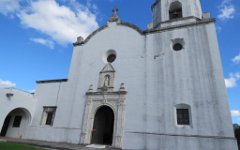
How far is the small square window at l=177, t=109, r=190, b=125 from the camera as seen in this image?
8.92 m

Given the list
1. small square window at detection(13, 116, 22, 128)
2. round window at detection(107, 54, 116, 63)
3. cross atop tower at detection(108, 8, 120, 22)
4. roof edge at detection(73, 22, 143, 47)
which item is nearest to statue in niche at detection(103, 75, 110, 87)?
round window at detection(107, 54, 116, 63)

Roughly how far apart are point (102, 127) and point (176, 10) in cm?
1049

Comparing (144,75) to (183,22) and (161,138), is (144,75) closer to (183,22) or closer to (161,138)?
(161,138)

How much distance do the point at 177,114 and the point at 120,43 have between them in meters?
6.53

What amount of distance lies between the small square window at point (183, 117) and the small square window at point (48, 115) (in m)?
8.98

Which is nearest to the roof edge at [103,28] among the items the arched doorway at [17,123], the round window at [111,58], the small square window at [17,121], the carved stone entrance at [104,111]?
the round window at [111,58]

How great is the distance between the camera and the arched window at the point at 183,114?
351 inches

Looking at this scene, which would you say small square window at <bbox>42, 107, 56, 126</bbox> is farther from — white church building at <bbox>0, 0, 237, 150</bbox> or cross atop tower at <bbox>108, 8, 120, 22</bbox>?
cross atop tower at <bbox>108, 8, 120, 22</bbox>

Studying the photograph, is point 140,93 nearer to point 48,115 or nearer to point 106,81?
point 106,81

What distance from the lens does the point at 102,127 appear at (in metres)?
11.9

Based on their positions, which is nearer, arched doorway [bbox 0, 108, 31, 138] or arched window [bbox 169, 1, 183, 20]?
arched window [bbox 169, 1, 183, 20]

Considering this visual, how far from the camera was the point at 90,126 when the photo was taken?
10.8m

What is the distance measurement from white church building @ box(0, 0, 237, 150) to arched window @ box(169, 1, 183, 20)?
0.07 m

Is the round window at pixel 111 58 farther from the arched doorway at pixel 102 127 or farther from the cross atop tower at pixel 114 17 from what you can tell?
the arched doorway at pixel 102 127
